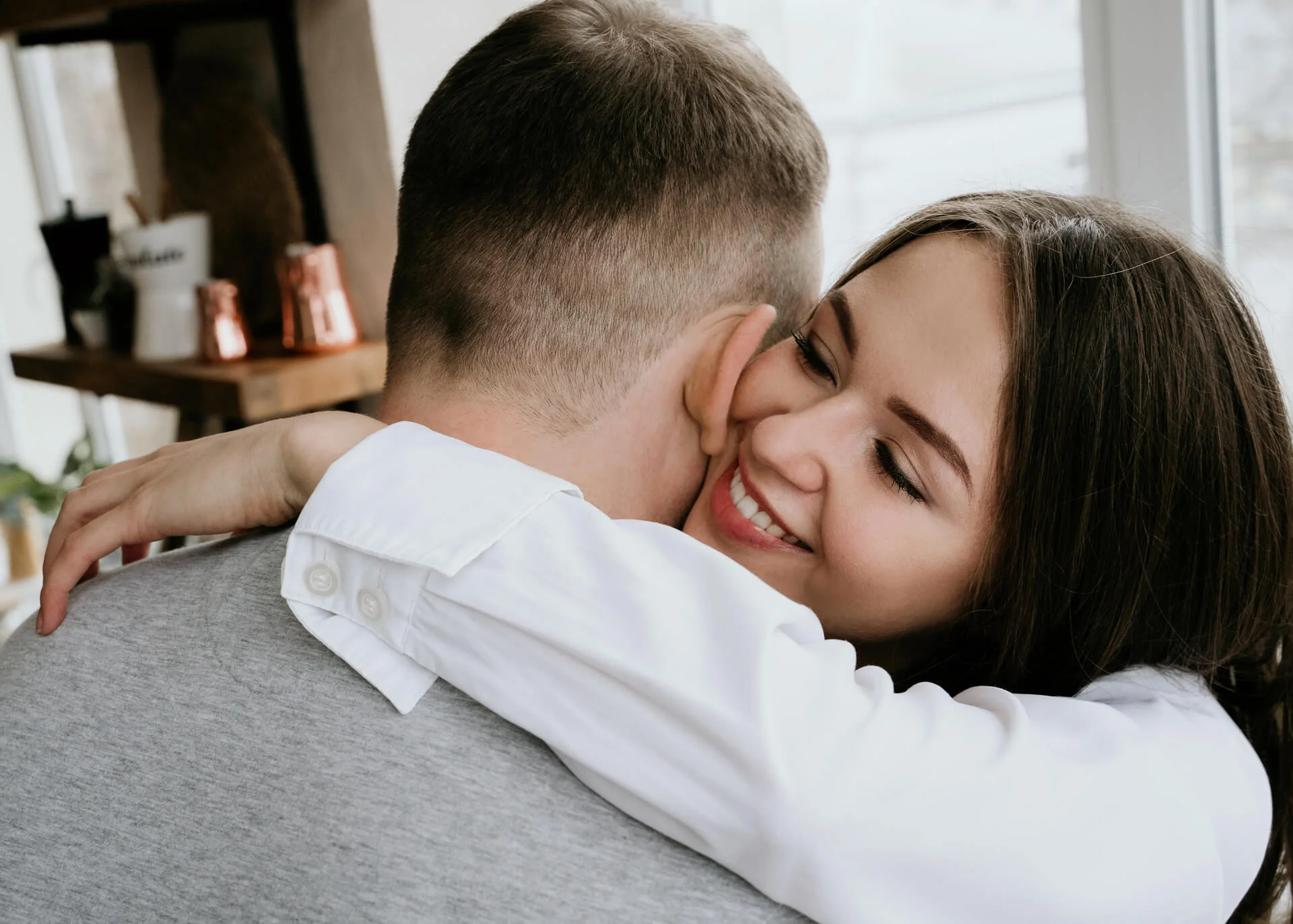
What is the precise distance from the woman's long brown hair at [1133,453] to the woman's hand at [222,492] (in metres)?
0.56

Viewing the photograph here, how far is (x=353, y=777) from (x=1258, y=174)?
4.52ft

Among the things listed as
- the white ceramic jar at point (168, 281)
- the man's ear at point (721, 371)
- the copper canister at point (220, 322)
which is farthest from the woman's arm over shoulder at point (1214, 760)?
the white ceramic jar at point (168, 281)

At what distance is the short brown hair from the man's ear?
4cm

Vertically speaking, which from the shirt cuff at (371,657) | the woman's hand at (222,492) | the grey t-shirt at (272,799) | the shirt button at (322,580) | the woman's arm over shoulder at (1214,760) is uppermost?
the woman's hand at (222,492)

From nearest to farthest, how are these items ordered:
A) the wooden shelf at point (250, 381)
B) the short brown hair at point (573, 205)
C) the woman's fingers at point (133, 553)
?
the short brown hair at point (573, 205), the woman's fingers at point (133, 553), the wooden shelf at point (250, 381)

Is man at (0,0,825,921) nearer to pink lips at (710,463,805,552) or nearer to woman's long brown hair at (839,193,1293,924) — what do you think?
pink lips at (710,463,805,552)

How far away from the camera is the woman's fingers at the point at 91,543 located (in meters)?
0.91

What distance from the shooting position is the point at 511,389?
977 millimetres

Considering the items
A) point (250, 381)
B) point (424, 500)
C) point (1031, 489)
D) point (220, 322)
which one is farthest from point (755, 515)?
point (220, 322)

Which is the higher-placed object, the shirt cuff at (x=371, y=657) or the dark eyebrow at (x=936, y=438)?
the dark eyebrow at (x=936, y=438)

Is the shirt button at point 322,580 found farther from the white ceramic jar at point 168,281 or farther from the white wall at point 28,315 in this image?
the white wall at point 28,315

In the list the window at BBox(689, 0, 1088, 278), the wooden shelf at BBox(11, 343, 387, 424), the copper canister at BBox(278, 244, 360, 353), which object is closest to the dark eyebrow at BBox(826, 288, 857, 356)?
the window at BBox(689, 0, 1088, 278)

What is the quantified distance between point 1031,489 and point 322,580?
592 millimetres

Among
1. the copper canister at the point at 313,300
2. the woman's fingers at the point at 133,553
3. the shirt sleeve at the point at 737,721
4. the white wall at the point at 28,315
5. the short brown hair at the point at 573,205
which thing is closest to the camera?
the shirt sleeve at the point at 737,721
